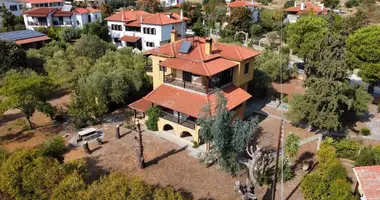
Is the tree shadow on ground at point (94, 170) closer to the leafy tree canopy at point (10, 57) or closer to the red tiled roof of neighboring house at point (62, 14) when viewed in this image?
the leafy tree canopy at point (10, 57)

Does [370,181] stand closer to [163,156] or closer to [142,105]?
[163,156]

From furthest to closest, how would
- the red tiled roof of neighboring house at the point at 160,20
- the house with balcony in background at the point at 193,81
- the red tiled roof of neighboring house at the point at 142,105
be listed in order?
the red tiled roof of neighboring house at the point at 160,20
the red tiled roof of neighboring house at the point at 142,105
the house with balcony in background at the point at 193,81

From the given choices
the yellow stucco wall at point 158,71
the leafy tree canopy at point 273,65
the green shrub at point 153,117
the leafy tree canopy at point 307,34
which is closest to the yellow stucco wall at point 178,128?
the green shrub at point 153,117

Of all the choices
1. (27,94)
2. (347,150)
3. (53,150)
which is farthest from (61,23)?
(347,150)

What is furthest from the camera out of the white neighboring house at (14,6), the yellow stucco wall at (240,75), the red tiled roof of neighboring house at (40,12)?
the white neighboring house at (14,6)

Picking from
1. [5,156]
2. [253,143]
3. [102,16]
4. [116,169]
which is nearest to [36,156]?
[5,156]

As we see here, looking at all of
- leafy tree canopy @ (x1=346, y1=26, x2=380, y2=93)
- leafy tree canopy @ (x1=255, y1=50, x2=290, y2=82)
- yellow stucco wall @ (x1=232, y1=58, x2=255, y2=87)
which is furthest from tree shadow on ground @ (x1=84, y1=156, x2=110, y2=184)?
leafy tree canopy @ (x1=346, y1=26, x2=380, y2=93)
